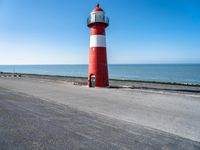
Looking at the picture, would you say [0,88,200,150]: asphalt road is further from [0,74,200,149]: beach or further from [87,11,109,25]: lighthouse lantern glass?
[87,11,109,25]: lighthouse lantern glass

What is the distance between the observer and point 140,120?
7199 mm

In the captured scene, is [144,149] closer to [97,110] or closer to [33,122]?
[33,122]

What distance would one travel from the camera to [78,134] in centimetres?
543

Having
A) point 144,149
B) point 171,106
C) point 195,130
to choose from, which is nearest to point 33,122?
point 144,149

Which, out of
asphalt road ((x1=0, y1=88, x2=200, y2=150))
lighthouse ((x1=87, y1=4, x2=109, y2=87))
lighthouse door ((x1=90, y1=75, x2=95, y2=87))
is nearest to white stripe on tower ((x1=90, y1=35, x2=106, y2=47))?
lighthouse ((x1=87, y1=4, x2=109, y2=87))

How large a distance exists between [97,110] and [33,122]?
122 inches

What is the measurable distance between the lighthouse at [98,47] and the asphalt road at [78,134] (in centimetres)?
1074

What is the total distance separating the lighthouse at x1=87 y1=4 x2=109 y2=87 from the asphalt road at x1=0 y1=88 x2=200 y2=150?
1074 centimetres

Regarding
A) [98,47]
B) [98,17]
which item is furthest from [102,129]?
[98,17]

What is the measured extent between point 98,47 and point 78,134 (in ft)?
42.4

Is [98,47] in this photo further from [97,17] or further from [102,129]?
[102,129]

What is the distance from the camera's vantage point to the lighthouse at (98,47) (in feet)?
57.8

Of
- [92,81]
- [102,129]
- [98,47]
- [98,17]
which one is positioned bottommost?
[102,129]

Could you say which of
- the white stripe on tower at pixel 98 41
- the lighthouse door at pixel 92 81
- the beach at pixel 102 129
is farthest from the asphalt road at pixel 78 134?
the white stripe on tower at pixel 98 41
